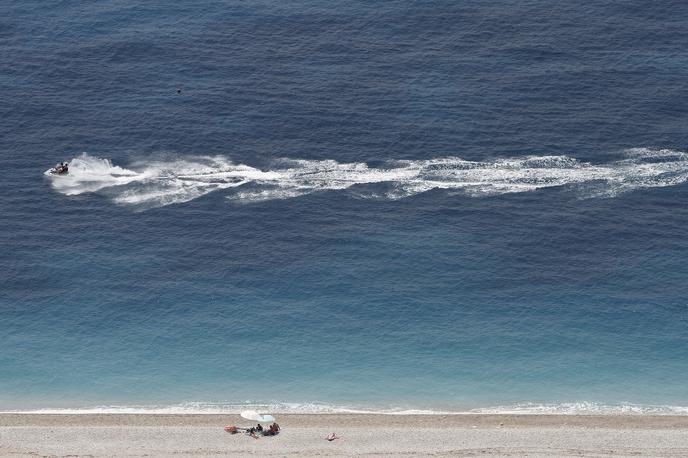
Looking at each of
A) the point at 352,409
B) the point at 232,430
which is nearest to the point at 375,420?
the point at 352,409

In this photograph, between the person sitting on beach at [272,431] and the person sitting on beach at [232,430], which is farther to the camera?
the person sitting on beach at [232,430]

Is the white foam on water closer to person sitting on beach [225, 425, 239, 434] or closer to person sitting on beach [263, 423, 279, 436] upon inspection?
person sitting on beach [225, 425, 239, 434]

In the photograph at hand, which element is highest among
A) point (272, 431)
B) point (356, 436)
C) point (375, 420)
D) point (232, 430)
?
point (375, 420)

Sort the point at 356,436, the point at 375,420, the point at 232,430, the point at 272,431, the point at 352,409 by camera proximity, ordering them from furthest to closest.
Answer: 1. the point at 352,409
2. the point at 375,420
3. the point at 232,430
4. the point at 272,431
5. the point at 356,436

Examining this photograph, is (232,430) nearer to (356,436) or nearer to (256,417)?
(256,417)

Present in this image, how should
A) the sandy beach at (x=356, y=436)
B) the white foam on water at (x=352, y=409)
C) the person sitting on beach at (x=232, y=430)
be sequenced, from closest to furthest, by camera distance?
the sandy beach at (x=356, y=436) < the person sitting on beach at (x=232, y=430) < the white foam on water at (x=352, y=409)

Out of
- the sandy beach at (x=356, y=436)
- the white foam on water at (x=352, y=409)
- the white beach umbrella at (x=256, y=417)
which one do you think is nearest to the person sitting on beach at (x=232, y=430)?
the sandy beach at (x=356, y=436)

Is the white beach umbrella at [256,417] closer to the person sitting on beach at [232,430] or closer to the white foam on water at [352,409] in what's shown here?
the person sitting on beach at [232,430]

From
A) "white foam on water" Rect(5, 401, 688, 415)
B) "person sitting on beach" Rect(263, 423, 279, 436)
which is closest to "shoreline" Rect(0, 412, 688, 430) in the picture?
"white foam on water" Rect(5, 401, 688, 415)
